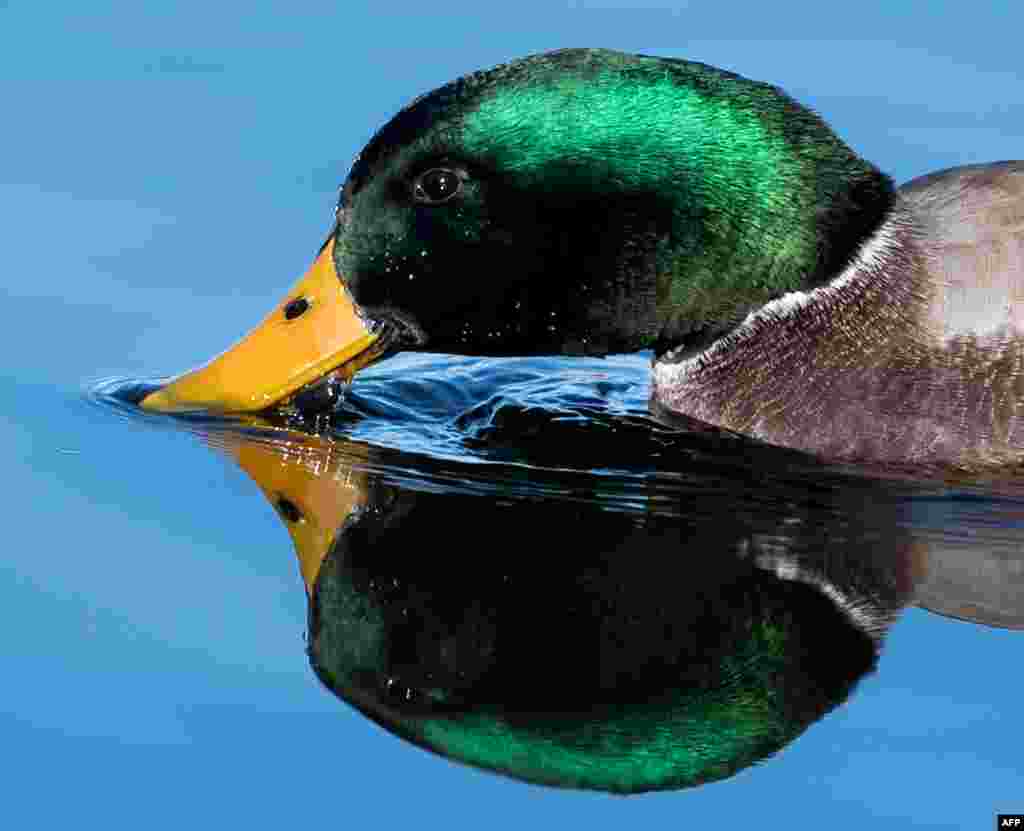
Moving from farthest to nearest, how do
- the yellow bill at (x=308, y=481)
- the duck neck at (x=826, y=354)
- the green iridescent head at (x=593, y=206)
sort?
the duck neck at (x=826, y=354) < the green iridescent head at (x=593, y=206) < the yellow bill at (x=308, y=481)

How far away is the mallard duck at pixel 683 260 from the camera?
24.2 ft

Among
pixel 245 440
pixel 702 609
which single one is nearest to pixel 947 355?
pixel 702 609

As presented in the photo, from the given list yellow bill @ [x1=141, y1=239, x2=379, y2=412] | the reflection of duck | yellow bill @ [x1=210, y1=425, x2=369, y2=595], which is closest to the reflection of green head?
the reflection of duck

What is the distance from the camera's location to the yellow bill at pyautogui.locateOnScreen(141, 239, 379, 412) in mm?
7621

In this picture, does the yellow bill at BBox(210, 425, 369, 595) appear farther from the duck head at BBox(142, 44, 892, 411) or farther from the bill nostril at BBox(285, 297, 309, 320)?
the bill nostril at BBox(285, 297, 309, 320)

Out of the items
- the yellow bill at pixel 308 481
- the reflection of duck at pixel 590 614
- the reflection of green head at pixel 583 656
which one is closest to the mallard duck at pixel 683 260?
the yellow bill at pixel 308 481

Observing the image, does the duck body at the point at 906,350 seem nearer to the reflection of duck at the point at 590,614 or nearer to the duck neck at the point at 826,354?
the duck neck at the point at 826,354

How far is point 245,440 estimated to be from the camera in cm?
778

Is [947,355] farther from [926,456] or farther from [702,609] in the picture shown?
[702,609]

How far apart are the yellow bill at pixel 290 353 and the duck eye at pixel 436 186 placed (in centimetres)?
31

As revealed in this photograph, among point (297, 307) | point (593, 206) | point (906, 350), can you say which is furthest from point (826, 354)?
point (297, 307)

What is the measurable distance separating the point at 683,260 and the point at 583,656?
1.64m

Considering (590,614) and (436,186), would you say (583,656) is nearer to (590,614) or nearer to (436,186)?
(590,614)

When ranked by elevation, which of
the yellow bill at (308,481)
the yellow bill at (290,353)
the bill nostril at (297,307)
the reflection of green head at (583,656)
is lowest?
the reflection of green head at (583,656)
